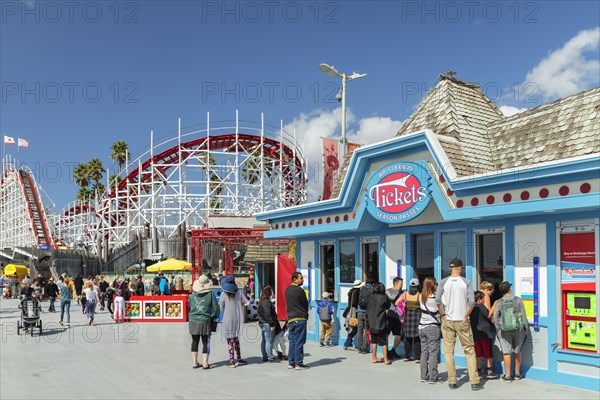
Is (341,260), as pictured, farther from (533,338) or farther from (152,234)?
(152,234)

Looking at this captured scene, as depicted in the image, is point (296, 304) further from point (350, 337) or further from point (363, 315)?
point (350, 337)

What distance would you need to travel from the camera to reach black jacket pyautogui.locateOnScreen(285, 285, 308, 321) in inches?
375

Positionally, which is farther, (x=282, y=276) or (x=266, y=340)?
(x=282, y=276)

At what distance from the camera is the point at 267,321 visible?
32.9 ft

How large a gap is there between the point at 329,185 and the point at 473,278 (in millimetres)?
6703

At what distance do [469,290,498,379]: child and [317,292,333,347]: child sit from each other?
3.84m

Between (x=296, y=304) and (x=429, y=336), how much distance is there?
2246mm

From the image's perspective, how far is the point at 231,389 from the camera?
26.6 ft

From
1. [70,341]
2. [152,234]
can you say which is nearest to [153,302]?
[70,341]

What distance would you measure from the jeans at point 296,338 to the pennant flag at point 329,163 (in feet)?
20.5

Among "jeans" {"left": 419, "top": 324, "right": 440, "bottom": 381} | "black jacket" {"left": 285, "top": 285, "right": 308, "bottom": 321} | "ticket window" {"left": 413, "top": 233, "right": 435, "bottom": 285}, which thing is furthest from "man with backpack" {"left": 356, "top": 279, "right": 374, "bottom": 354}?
"jeans" {"left": 419, "top": 324, "right": 440, "bottom": 381}

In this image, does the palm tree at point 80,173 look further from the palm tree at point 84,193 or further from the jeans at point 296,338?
the jeans at point 296,338

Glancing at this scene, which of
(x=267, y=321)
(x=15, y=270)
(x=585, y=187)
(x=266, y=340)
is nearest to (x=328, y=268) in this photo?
(x=266, y=340)

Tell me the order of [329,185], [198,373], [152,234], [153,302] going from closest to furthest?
[198,373], [329,185], [153,302], [152,234]
